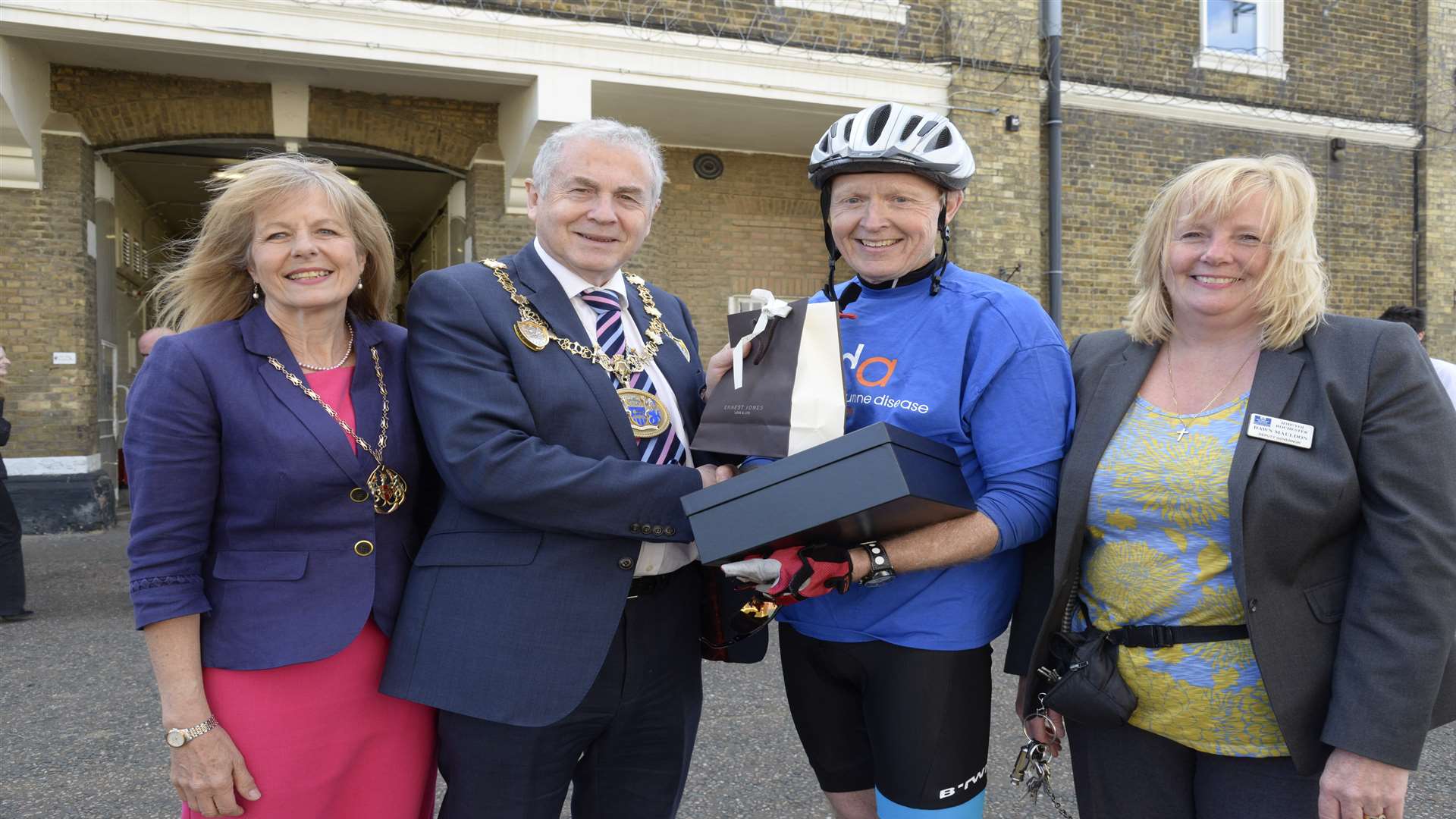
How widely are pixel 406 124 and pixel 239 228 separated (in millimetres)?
8375

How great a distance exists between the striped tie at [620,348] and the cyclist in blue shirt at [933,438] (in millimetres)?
409

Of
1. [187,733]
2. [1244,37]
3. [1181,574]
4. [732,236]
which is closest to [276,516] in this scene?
[187,733]

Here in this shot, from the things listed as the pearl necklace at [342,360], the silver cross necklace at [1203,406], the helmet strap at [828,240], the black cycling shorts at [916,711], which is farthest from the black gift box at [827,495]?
the pearl necklace at [342,360]

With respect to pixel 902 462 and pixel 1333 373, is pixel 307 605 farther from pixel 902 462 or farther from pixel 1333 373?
pixel 1333 373

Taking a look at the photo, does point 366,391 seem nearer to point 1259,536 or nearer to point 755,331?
point 755,331

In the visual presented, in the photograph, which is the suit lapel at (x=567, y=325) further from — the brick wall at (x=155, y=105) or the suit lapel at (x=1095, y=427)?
the brick wall at (x=155, y=105)

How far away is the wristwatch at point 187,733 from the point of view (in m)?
1.89

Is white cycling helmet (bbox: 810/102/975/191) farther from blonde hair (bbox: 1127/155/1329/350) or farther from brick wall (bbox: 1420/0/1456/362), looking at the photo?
brick wall (bbox: 1420/0/1456/362)

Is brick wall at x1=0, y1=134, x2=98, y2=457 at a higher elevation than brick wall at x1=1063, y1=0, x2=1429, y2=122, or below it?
below

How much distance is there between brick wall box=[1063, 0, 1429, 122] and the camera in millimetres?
10852

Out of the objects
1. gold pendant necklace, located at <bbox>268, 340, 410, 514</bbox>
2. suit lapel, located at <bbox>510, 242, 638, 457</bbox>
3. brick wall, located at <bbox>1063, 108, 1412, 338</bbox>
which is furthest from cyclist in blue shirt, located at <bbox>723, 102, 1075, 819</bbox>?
brick wall, located at <bbox>1063, 108, 1412, 338</bbox>

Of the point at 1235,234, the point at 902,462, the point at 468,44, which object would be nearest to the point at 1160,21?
the point at 468,44

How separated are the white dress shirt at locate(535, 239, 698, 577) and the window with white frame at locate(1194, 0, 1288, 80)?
37.6 ft

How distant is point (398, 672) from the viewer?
2004 millimetres
